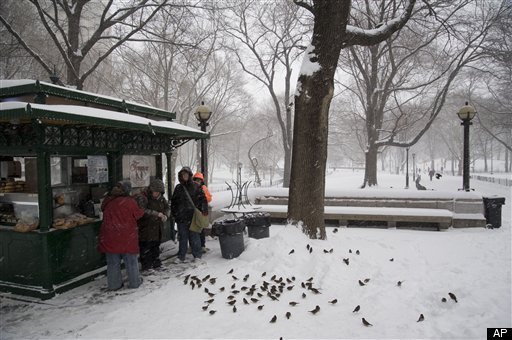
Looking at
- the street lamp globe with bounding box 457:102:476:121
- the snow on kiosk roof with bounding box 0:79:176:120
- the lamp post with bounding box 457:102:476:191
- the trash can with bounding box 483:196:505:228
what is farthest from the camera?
the street lamp globe with bounding box 457:102:476:121

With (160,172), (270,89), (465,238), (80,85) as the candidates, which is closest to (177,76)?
(270,89)

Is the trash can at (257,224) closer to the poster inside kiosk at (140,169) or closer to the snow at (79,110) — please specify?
the poster inside kiosk at (140,169)

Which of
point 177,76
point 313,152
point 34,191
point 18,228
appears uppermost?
point 177,76

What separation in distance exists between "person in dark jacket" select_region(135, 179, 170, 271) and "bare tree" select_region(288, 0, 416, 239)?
2842 millimetres

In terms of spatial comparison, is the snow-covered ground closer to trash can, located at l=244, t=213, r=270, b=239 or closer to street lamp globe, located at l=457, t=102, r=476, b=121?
trash can, located at l=244, t=213, r=270, b=239

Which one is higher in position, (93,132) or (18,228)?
(93,132)

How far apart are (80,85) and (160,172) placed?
598 cm

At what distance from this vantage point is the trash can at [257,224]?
305 inches

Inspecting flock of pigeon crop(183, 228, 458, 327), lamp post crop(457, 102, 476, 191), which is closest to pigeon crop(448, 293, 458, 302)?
flock of pigeon crop(183, 228, 458, 327)

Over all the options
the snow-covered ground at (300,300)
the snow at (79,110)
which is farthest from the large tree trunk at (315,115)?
the snow at (79,110)

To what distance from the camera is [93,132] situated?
6.52m

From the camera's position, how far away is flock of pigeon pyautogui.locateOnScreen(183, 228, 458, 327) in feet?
16.3

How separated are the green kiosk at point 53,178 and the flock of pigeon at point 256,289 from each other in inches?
84.6

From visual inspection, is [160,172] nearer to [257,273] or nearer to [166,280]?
[166,280]
